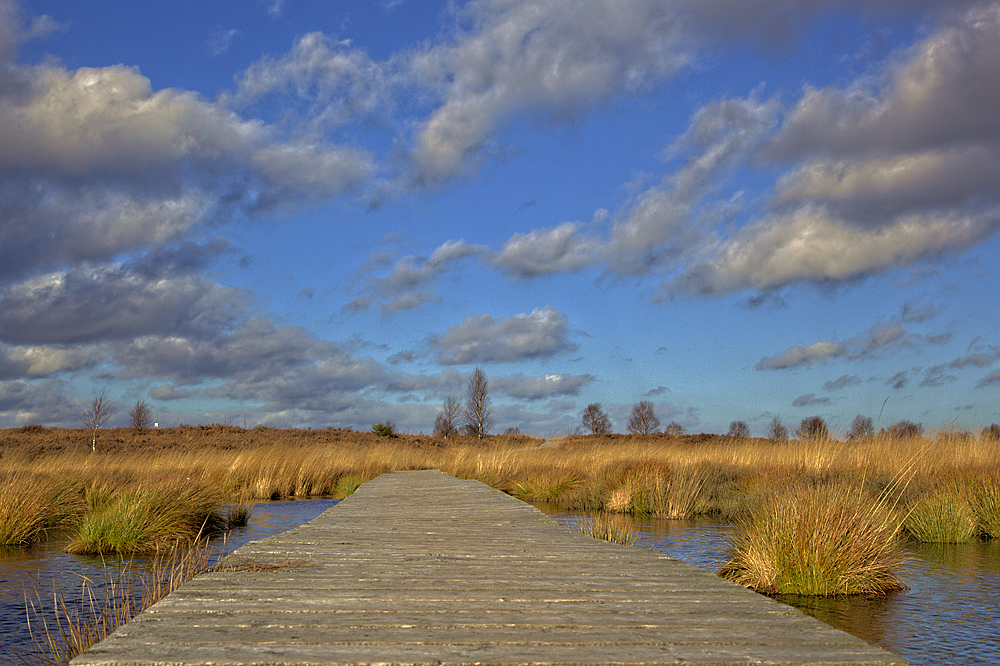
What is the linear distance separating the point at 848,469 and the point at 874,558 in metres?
6.39

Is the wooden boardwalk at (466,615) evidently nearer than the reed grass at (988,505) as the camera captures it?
Yes

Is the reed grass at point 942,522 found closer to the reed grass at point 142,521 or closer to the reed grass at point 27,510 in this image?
the reed grass at point 142,521

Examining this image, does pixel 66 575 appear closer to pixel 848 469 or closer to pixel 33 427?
pixel 848 469

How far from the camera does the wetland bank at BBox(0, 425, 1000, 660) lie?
625 centimetres

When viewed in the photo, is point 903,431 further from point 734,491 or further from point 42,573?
point 42,573

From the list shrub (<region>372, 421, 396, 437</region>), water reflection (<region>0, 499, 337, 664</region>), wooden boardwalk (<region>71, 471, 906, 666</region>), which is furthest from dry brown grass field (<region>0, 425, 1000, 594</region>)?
shrub (<region>372, 421, 396, 437</region>)

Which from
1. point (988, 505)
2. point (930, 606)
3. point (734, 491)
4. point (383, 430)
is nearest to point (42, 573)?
point (930, 606)

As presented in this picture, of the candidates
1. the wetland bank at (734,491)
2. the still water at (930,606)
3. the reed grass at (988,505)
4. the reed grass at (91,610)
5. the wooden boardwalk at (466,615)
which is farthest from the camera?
the reed grass at (988,505)

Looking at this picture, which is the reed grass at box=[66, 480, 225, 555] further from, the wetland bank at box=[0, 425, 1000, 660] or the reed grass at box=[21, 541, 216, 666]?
the reed grass at box=[21, 541, 216, 666]

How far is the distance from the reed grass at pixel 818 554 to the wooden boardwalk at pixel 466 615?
54.5 inches

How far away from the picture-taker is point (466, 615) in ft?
Answer: 11.1

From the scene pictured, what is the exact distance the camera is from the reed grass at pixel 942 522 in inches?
369

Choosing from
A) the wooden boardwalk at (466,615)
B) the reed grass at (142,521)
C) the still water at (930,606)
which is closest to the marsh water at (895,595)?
the still water at (930,606)

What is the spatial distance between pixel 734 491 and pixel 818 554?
22.0 feet
